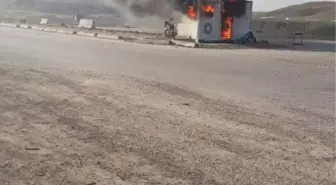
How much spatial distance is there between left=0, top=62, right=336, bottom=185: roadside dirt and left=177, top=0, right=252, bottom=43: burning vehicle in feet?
79.0

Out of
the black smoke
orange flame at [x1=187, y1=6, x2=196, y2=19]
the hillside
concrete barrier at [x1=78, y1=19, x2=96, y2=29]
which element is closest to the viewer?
the black smoke

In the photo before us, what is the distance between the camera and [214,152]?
6.48m

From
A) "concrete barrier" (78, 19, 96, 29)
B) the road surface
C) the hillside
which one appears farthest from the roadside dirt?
the hillside

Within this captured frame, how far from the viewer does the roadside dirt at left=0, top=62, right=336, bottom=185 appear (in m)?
5.53

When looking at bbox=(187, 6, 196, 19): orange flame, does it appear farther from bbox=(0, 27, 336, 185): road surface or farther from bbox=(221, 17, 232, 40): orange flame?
bbox=(0, 27, 336, 185): road surface

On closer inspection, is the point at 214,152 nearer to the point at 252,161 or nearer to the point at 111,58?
the point at 252,161

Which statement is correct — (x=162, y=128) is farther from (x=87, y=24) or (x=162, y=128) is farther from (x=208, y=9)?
(x=87, y=24)

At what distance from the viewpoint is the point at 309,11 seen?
104500 mm

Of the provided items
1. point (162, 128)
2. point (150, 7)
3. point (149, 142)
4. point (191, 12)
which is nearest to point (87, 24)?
point (150, 7)

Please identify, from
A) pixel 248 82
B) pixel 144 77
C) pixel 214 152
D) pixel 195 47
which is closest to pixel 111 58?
pixel 144 77

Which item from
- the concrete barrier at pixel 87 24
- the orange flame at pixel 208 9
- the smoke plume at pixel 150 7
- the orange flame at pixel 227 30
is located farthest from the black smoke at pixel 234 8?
the concrete barrier at pixel 87 24

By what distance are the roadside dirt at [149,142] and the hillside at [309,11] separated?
8473 cm

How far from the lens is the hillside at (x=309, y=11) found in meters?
93.8

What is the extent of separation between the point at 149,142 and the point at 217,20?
2866 centimetres
